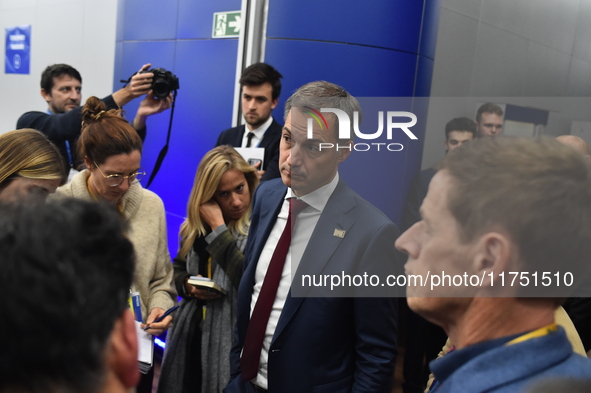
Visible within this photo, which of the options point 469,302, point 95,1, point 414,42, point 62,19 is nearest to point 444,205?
point 469,302

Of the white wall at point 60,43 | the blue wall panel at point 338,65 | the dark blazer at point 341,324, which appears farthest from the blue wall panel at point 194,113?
the dark blazer at point 341,324

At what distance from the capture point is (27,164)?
1673 mm

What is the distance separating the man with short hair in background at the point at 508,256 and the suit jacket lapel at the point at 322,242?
74cm

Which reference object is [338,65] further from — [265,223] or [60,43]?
[60,43]

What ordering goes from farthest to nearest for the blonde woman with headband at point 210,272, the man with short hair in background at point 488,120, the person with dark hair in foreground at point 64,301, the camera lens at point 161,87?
the camera lens at point 161,87
the man with short hair in background at point 488,120
the blonde woman with headband at point 210,272
the person with dark hair in foreground at point 64,301

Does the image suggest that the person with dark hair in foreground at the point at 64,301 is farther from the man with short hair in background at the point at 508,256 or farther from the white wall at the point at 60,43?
the white wall at the point at 60,43

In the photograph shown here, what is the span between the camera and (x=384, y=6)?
3418 mm

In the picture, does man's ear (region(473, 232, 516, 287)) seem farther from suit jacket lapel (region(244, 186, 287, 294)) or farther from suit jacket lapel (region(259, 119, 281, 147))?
suit jacket lapel (region(259, 119, 281, 147))

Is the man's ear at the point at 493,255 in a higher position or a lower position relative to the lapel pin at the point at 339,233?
higher

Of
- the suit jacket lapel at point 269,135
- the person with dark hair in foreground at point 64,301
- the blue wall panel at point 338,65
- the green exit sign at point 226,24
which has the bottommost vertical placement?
the person with dark hair in foreground at point 64,301

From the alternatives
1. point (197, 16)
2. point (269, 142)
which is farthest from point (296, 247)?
point (197, 16)

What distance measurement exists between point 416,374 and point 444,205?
2.77 metres

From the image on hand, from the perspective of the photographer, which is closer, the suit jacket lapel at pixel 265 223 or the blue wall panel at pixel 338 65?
the suit jacket lapel at pixel 265 223

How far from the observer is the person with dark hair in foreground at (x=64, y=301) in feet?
1.64
